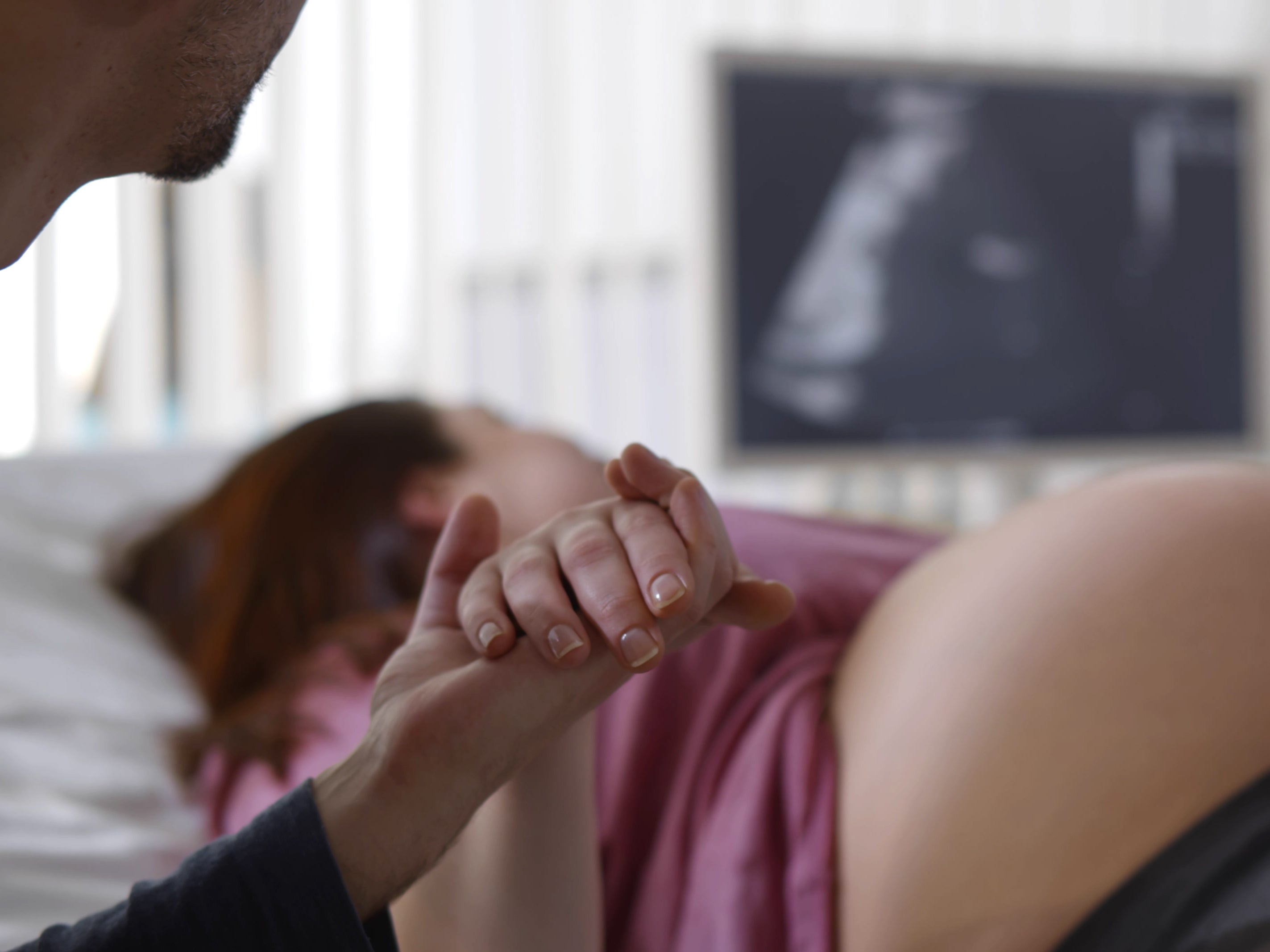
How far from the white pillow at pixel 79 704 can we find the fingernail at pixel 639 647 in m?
0.38

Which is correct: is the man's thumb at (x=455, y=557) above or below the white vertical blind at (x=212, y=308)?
below

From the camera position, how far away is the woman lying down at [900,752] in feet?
1.41

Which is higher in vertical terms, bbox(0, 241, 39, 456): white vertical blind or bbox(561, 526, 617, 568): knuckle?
bbox(0, 241, 39, 456): white vertical blind

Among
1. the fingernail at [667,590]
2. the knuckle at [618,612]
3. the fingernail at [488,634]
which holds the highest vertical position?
the fingernail at [667,590]

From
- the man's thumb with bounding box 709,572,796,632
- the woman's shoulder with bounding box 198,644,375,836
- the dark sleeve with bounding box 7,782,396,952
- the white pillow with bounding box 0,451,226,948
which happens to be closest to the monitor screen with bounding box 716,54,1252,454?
the white pillow with bounding box 0,451,226,948

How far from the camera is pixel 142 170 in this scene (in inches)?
15.5

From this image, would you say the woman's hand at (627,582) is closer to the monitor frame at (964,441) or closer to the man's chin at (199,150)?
the man's chin at (199,150)

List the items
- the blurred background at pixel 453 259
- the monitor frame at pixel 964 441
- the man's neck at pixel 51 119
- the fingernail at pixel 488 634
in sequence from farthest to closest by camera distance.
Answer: the blurred background at pixel 453 259 → the monitor frame at pixel 964 441 → the fingernail at pixel 488 634 → the man's neck at pixel 51 119

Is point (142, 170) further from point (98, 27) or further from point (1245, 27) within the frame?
point (1245, 27)

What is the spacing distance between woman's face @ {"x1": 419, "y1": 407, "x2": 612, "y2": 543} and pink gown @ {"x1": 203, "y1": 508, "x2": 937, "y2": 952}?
121 millimetres

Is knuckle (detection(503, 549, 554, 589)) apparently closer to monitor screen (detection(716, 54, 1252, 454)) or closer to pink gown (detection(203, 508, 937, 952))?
pink gown (detection(203, 508, 937, 952))

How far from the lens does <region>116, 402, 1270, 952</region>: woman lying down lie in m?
0.43

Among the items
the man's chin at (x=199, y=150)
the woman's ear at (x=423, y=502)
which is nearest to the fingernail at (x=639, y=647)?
the man's chin at (x=199, y=150)

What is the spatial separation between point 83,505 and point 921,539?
0.95 meters
